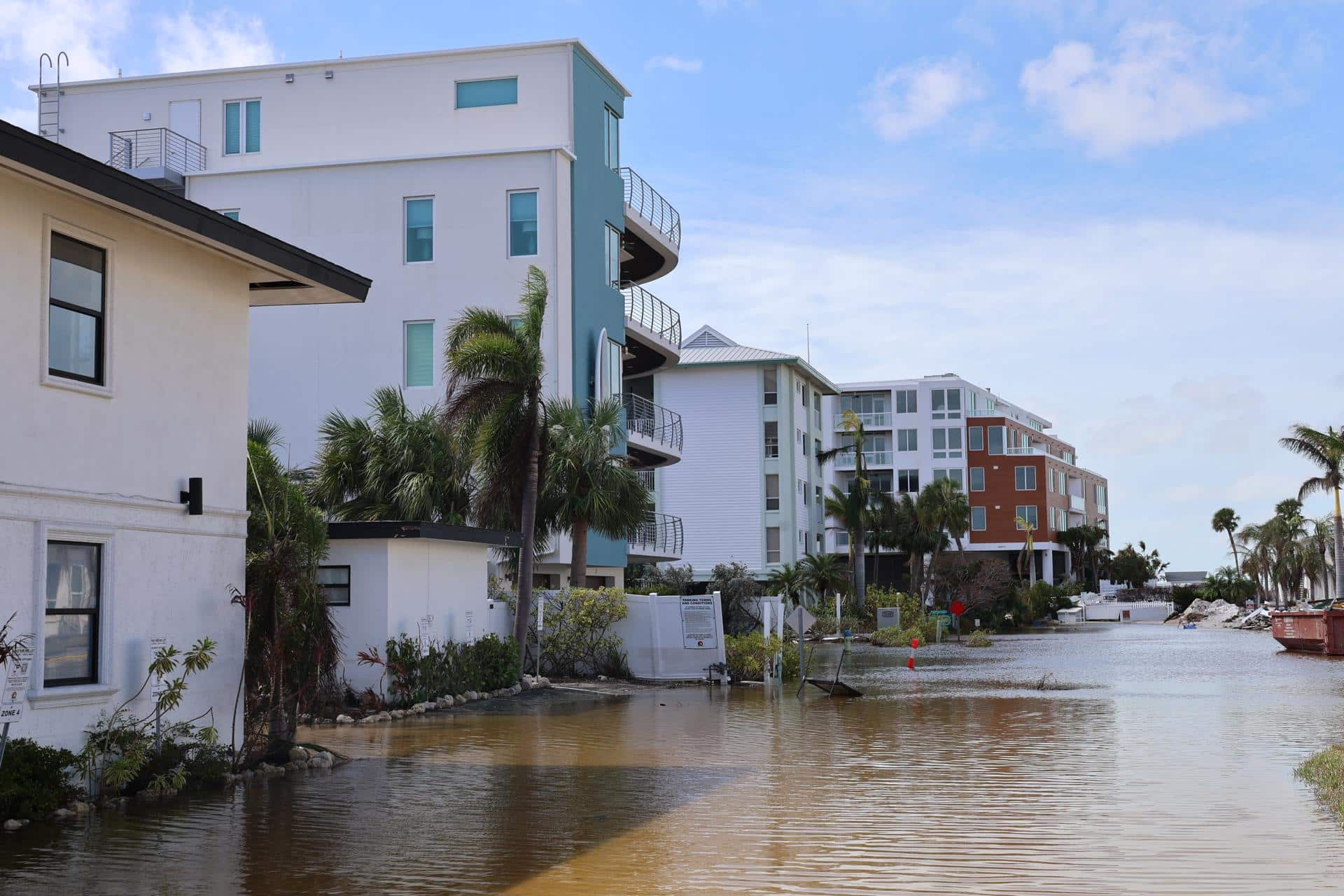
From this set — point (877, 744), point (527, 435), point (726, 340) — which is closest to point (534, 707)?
point (527, 435)

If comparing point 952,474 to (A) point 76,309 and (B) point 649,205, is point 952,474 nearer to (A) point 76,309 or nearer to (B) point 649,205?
(B) point 649,205

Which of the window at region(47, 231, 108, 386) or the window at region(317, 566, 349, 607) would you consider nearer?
the window at region(47, 231, 108, 386)

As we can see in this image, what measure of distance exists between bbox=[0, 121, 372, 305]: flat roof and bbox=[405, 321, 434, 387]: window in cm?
2026

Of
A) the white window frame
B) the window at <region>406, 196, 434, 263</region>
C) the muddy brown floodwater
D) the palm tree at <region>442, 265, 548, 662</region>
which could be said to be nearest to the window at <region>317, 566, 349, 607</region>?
the muddy brown floodwater

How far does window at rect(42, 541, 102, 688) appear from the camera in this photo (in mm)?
13398

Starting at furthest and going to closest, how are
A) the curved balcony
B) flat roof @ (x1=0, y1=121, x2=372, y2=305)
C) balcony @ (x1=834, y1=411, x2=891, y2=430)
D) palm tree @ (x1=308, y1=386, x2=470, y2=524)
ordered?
balcony @ (x1=834, y1=411, x2=891, y2=430) < the curved balcony < palm tree @ (x1=308, y1=386, x2=470, y2=524) < flat roof @ (x1=0, y1=121, x2=372, y2=305)

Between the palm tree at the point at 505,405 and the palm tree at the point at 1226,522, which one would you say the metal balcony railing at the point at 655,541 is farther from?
the palm tree at the point at 1226,522

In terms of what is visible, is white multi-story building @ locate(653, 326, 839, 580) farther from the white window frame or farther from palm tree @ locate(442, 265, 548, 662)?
the white window frame

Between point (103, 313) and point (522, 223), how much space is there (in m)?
24.7

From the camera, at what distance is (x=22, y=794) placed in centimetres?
1220

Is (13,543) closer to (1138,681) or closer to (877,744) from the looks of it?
(877,744)

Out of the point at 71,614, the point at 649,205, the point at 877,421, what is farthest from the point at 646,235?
the point at 877,421

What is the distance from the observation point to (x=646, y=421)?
44.3m

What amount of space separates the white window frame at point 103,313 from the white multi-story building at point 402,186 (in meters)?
23.7
